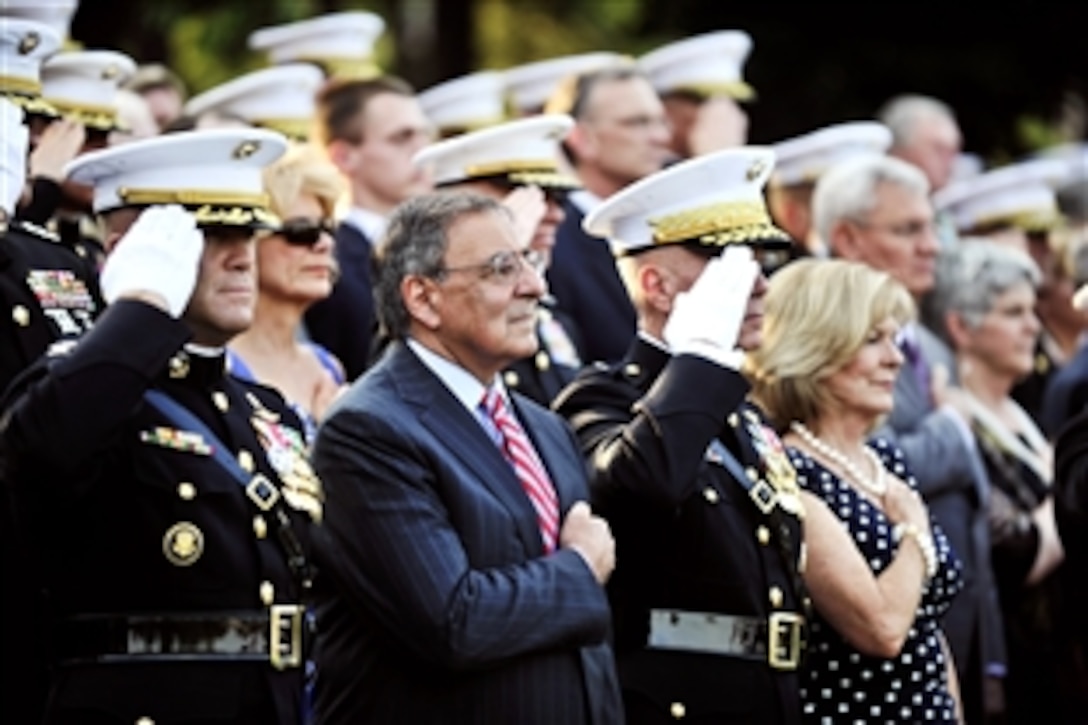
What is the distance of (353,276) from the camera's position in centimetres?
959

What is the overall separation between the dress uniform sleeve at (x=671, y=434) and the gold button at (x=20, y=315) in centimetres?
150

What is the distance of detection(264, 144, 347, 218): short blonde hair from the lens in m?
8.36

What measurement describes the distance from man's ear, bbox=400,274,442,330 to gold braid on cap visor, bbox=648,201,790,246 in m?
1.08

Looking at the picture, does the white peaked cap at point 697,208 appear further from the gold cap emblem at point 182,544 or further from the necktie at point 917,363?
the necktie at point 917,363

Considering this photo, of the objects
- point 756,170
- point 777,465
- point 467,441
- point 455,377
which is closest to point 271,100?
point 756,170

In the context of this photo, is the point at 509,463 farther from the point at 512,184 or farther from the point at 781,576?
the point at 512,184

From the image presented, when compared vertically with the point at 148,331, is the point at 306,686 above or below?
below

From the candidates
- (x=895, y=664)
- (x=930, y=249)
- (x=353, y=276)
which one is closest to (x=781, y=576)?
(x=895, y=664)

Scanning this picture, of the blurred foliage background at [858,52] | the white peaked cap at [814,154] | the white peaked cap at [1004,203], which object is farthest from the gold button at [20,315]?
the blurred foliage background at [858,52]

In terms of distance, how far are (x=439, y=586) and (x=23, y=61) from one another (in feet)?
7.06

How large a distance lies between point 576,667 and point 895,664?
4.66 feet

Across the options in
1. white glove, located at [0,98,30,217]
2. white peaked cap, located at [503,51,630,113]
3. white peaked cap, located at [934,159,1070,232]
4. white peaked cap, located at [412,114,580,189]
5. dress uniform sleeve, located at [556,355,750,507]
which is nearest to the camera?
white glove, located at [0,98,30,217]

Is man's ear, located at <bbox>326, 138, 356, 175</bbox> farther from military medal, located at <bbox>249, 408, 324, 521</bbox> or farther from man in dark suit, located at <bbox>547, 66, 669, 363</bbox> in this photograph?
military medal, located at <bbox>249, 408, 324, 521</bbox>

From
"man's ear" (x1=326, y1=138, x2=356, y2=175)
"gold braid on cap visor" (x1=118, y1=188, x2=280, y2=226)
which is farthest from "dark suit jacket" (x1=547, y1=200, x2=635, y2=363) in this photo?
"gold braid on cap visor" (x1=118, y1=188, x2=280, y2=226)
